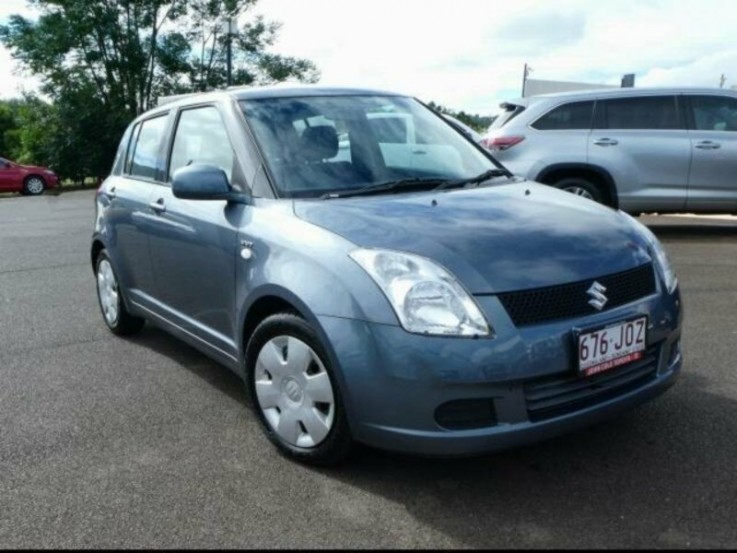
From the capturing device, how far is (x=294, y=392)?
3004 millimetres

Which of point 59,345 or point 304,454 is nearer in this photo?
point 304,454

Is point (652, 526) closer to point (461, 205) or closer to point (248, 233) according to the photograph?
point (461, 205)

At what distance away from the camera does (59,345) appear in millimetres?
4980

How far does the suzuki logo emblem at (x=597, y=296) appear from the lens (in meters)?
2.73

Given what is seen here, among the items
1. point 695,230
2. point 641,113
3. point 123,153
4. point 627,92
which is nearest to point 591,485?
point 123,153

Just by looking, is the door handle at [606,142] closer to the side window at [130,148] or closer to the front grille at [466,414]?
the side window at [130,148]

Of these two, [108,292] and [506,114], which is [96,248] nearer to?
[108,292]

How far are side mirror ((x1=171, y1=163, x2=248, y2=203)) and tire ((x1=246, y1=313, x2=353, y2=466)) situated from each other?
0.67 m

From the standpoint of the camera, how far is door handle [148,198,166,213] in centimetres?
402

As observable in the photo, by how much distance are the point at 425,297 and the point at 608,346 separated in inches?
28.7

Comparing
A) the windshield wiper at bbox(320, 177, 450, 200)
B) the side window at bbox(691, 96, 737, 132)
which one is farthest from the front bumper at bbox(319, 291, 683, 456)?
the side window at bbox(691, 96, 737, 132)

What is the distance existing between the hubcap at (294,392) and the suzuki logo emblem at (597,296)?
1.04 m

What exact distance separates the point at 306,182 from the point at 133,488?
1.51m

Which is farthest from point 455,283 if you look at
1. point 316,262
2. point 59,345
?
point 59,345
